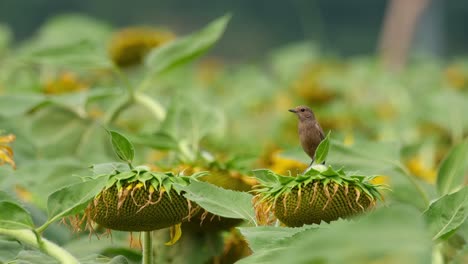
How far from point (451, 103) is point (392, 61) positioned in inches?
97.0

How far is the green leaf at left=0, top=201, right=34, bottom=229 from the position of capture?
1017 millimetres

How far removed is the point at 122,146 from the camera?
1062 mm

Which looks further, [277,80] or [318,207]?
[277,80]

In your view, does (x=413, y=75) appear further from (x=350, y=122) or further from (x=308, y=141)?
(x=308, y=141)

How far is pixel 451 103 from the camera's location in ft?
8.62

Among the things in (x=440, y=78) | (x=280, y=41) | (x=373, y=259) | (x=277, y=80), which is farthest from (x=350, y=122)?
(x=280, y=41)

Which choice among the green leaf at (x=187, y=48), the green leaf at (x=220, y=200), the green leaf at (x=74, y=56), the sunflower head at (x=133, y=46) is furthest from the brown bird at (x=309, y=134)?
the sunflower head at (x=133, y=46)

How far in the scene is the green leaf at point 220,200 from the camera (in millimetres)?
1035

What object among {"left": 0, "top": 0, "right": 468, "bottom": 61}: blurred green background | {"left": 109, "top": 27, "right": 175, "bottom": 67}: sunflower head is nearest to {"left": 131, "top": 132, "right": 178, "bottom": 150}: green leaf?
{"left": 109, "top": 27, "right": 175, "bottom": 67}: sunflower head

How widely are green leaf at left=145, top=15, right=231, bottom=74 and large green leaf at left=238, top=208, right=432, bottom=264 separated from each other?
0.98m

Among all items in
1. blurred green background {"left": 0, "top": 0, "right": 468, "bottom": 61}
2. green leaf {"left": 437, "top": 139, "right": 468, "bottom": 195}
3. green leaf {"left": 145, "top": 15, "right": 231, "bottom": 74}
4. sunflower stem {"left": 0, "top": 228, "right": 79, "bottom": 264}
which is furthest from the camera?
blurred green background {"left": 0, "top": 0, "right": 468, "bottom": 61}

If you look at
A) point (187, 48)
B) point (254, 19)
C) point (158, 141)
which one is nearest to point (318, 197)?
point (158, 141)

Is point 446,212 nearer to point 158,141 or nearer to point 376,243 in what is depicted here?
point 376,243

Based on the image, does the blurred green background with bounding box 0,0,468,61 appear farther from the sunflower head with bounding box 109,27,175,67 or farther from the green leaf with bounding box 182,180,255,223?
the green leaf with bounding box 182,180,255,223
